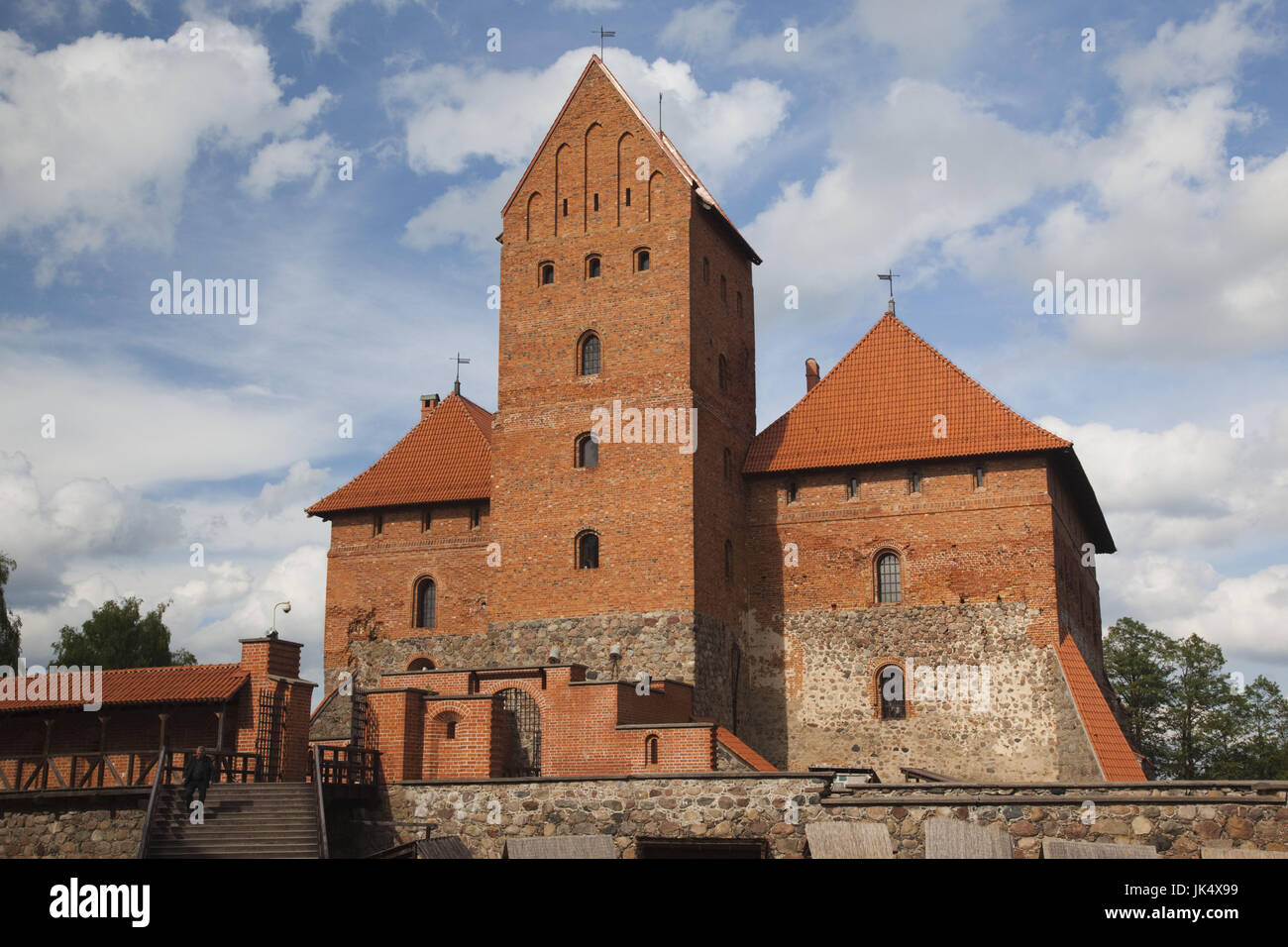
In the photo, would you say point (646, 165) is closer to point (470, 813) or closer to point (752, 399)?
point (752, 399)

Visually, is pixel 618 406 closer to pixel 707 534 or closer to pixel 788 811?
pixel 707 534

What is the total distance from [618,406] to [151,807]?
1238cm

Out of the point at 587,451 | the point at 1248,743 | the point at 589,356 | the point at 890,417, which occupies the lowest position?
the point at 1248,743

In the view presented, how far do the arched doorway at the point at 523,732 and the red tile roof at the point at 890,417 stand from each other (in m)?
7.84

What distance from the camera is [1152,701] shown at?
42.7m

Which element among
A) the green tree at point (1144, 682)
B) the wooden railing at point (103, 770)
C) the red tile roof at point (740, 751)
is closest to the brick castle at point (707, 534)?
the red tile roof at point (740, 751)

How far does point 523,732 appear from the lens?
72.7ft

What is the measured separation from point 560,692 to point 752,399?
9.99 metres

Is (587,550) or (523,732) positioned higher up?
(587,550)

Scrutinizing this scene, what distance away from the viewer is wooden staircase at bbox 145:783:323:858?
16.5 m

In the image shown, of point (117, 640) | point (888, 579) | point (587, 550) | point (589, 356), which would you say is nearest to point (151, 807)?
point (587, 550)

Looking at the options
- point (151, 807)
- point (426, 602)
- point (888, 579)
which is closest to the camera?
point (151, 807)

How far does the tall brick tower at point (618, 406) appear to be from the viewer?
24.6 metres
